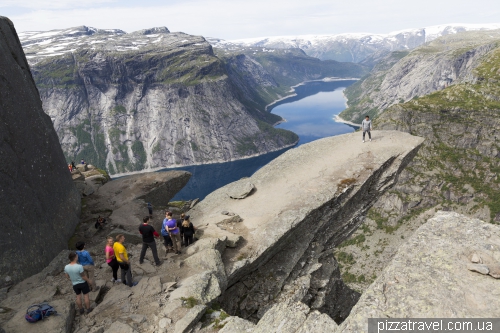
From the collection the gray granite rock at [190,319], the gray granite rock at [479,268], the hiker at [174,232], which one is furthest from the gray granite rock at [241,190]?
the gray granite rock at [479,268]

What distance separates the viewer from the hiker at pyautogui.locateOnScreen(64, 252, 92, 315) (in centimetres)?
1571

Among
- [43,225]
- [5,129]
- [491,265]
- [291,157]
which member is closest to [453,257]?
[491,265]

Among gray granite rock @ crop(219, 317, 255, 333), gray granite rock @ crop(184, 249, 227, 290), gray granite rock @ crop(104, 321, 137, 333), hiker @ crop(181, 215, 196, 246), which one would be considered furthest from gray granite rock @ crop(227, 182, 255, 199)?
gray granite rock @ crop(104, 321, 137, 333)

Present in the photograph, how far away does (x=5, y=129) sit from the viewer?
20703mm

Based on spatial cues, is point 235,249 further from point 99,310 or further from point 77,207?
point 77,207

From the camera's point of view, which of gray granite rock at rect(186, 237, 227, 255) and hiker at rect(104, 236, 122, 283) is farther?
gray granite rock at rect(186, 237, 227, 255)

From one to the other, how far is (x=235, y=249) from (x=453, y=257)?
14.7 m

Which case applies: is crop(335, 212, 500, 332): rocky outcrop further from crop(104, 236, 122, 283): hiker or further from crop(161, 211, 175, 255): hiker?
crop(161, 211, 175, 255): hiker

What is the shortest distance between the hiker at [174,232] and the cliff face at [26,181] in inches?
356

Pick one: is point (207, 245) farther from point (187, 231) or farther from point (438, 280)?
point (438, 280)

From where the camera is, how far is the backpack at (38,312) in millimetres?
14711

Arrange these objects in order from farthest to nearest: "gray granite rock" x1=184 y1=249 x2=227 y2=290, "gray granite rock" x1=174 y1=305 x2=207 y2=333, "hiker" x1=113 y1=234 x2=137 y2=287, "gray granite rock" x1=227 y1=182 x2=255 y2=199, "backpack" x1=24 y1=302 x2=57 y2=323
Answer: "gray granite rock" x1=227 y1=182 x2=255 y2=199, "gray granite rock" x1=184 y1=249 x2=227 y2=290, "hiker" x1=113 y1=234 x2=137 y2=287, "gray granite rock" x1=174 y1=305 x2=207 y2=333, "backpack" x1=24 y1=302 x2=57 y2=323

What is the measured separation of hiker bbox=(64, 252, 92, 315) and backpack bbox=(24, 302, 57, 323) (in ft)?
4.27

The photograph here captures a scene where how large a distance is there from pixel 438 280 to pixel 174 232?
16.9 m
